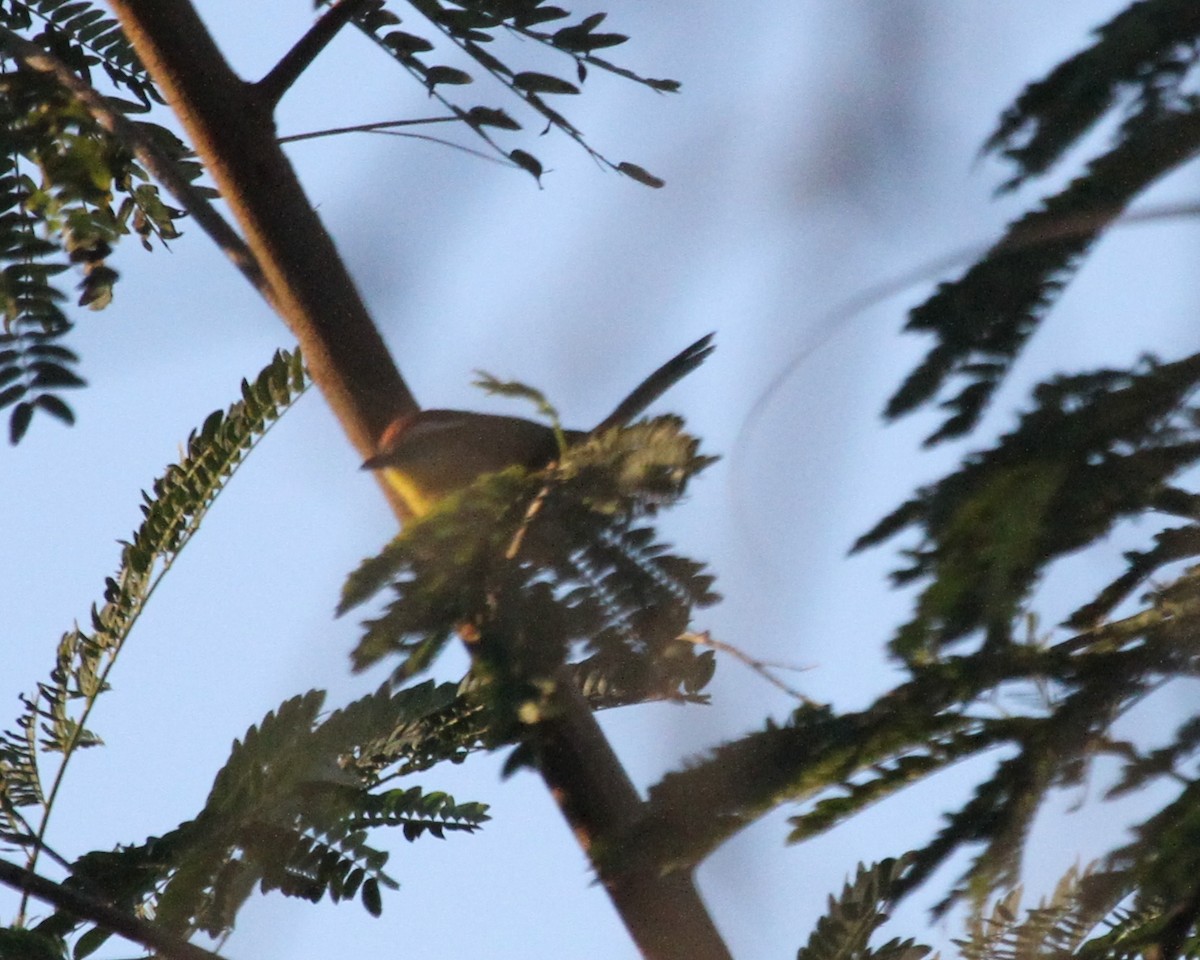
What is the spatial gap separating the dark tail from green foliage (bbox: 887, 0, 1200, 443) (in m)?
0.18

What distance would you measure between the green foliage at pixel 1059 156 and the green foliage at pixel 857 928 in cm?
82

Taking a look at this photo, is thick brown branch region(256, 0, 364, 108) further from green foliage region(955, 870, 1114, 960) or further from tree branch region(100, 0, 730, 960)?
green foliage region(955, 870, 1114, 960)

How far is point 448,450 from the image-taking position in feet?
7.32

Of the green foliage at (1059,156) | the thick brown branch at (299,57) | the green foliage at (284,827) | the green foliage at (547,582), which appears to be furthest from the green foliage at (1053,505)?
the thick brown branch at (299,57)

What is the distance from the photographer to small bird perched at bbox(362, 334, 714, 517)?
1751 mm

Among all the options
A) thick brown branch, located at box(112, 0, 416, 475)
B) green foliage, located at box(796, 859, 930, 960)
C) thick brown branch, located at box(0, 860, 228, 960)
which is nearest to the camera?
green foliage, located at box(796, 859, 930, 960)

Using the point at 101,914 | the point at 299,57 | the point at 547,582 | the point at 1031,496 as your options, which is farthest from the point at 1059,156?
the point at 101,914

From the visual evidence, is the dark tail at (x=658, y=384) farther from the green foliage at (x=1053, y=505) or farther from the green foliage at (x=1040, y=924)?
the green foliage at (x=1040, y=924)

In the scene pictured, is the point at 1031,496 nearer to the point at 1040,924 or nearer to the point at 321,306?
the point at 1040,924

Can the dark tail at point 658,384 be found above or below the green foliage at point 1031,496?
above

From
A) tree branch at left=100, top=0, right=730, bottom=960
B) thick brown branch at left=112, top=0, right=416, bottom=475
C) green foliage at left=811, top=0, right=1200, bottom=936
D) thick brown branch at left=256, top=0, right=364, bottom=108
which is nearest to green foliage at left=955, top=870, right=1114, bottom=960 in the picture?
green foliage at left=811, top=0, right=1200, bottom=936

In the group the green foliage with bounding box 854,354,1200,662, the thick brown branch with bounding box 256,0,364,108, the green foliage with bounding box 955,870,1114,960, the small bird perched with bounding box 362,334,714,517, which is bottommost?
the green foliage with bounding box 955,870,1114,960

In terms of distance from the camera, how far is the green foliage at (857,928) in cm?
165

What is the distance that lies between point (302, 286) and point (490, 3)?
1.79 feet
